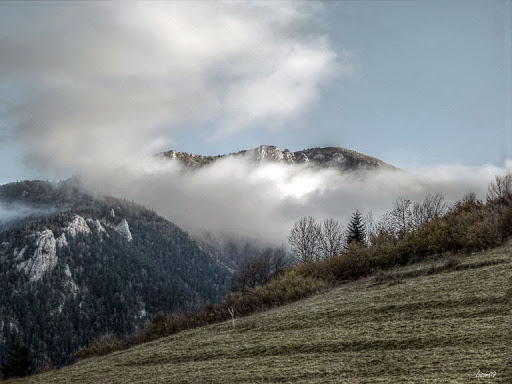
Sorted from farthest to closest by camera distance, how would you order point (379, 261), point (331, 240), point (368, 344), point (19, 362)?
point (331, 240), point (19, 362), point (379, 261), point (368, 344)

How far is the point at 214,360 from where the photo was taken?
22.3 meters

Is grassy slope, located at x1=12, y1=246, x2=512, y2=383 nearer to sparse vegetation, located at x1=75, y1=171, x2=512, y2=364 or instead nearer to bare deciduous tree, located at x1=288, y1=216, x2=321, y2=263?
sparse vegetation, located at x1=75, y1=171, x2=512, y2=364

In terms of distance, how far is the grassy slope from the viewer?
15.1 m

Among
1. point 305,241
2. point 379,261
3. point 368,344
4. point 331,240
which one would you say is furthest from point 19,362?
point 331,240

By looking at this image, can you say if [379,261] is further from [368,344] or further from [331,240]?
[331,240]

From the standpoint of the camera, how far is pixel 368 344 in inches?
735

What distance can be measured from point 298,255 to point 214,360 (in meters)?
88.2

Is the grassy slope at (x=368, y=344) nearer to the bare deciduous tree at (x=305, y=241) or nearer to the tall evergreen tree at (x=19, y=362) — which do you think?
the tall evergreen tree at (x=19, y=362)

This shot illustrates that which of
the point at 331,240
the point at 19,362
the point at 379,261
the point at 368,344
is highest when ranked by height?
the point at 331,240

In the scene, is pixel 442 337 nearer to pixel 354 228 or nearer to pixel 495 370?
pixel 495 370

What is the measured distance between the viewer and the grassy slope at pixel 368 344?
15055 millimetres

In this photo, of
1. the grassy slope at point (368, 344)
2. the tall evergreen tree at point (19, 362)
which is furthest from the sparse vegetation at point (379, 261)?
the tall evergreen tree at point (19, 362)

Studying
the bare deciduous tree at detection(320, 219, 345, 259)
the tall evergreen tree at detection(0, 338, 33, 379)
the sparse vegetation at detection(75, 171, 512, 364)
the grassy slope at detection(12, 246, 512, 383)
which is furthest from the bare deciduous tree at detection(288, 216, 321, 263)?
the grassy slope at detection(12, 246, 512, 383)

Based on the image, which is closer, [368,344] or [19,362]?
[368,344]
